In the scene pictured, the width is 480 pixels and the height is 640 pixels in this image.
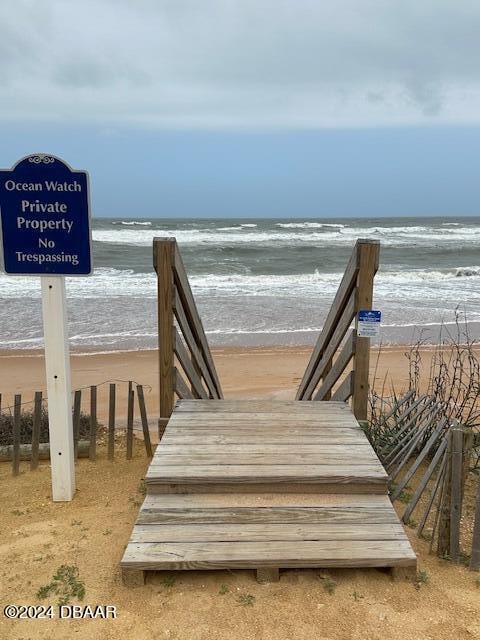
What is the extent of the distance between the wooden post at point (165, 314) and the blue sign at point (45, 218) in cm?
56

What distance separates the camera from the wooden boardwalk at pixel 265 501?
243cm

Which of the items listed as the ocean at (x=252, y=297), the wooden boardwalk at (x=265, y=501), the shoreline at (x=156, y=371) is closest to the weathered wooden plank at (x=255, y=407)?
the wooden boardwalk at (x=265, y=501)

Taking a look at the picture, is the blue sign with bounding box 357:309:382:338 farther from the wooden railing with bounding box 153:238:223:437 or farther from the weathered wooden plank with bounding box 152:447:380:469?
the wooden railing with bounding box 153:238:223:437

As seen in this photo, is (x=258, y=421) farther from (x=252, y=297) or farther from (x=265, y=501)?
(x=252, y=297)

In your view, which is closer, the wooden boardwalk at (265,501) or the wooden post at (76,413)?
the wooden boardwalk at (265,501)

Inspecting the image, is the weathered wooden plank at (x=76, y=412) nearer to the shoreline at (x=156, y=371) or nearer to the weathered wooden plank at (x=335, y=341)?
the shoreline at (x=156, y=371)

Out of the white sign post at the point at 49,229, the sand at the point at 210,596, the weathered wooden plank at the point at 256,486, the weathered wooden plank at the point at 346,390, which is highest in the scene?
the white sign post at the point at 49,229

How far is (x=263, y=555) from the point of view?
Result: 7.96 ft

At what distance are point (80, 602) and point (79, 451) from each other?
6.65 ft

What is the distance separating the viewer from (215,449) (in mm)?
3232

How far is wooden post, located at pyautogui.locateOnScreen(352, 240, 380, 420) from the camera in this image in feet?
12.0

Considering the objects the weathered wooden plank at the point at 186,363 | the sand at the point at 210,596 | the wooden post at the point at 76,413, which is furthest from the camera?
the wooden post at the point at 76,413

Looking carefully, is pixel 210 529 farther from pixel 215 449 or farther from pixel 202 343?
pixel 202 343

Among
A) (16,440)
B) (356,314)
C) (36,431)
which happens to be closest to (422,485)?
(356,314)
